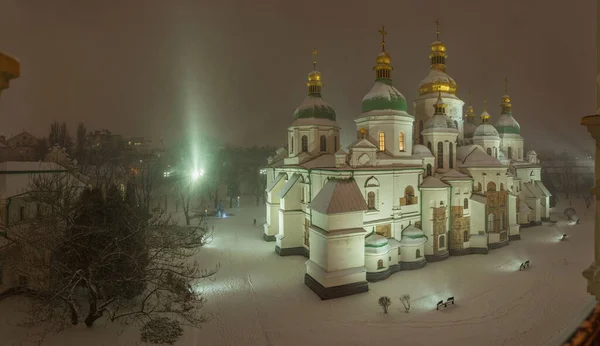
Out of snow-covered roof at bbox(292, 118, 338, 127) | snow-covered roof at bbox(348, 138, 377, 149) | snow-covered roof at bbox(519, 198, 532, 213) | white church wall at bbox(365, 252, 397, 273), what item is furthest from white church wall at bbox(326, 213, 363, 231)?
snow-covered roof at bbox(519, 198, 532, 213)

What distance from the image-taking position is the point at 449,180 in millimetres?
22375

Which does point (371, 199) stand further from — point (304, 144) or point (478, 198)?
point (478, 198)

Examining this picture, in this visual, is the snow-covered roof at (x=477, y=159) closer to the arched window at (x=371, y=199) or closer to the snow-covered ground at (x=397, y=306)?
the snow-covered ground at (x=397, y=306)

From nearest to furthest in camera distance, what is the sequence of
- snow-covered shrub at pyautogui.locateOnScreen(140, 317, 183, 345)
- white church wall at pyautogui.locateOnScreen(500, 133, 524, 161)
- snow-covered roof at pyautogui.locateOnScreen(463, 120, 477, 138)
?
snow-covered shrub at pyautogui.locateOnScreen(140, 317, 183, 345) < snow-covered roof at pyautogui.locateOnScreen(463, 120, 477, 138) < white church wall at pyautogui.locateOnScreen(500, 133, 524, 161)

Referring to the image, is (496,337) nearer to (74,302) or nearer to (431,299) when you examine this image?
(431,299)

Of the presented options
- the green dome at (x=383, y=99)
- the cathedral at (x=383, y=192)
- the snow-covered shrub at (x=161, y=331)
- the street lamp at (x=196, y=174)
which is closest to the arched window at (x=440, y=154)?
the cathedral at (x=383, y=192)

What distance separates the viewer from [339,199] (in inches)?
676

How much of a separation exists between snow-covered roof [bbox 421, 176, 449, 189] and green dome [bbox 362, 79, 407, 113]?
16.9 feet

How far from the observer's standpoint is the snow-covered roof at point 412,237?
20116mm

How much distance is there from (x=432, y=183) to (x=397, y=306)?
9788 mm

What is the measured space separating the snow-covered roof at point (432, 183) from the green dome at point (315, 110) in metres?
8.89

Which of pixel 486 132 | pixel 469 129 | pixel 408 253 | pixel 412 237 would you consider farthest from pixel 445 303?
pixel 469 129

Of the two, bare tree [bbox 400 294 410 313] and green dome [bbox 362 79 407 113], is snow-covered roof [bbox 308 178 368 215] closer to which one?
bare tree [bbox 400 294 410 313]

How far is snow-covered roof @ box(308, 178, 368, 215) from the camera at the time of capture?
1691cm
